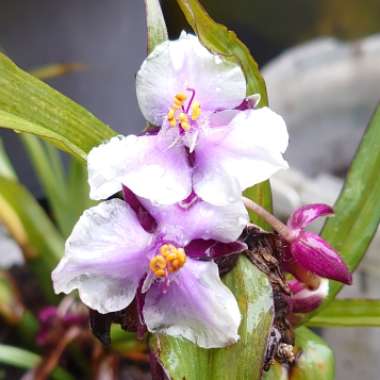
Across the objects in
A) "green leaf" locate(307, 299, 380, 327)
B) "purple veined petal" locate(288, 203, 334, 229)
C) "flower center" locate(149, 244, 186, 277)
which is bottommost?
"green leaf" locate(307, 299, 380, 327)

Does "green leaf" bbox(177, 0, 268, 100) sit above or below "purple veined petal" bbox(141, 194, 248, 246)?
above

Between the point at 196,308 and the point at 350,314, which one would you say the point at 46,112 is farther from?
the point at 350,314

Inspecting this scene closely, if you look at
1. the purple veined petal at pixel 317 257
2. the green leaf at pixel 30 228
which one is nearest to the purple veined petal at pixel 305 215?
the purple veined petal at pixel 317 257

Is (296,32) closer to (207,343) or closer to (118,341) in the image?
(118,341)

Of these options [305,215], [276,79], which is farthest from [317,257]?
[276,79]

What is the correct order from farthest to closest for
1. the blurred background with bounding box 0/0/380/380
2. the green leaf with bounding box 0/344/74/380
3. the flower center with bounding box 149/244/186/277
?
the blurred background with bounding box 0/0/380/380 < the green leaf with bounding box 0/344/74/380 < the flower center with bounding box 149/244/186/277

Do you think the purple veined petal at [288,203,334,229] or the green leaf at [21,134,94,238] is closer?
the purple veined petal at [288,203,334,229]

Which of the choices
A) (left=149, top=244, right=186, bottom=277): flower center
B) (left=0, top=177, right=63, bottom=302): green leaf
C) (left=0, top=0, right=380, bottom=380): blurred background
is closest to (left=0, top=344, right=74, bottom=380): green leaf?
(left=0, top=177, right=63, bottom=302): green leaf

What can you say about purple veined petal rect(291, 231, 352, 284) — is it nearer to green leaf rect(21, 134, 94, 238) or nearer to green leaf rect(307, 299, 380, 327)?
green leaf rect(307, 299, 380, 327)
